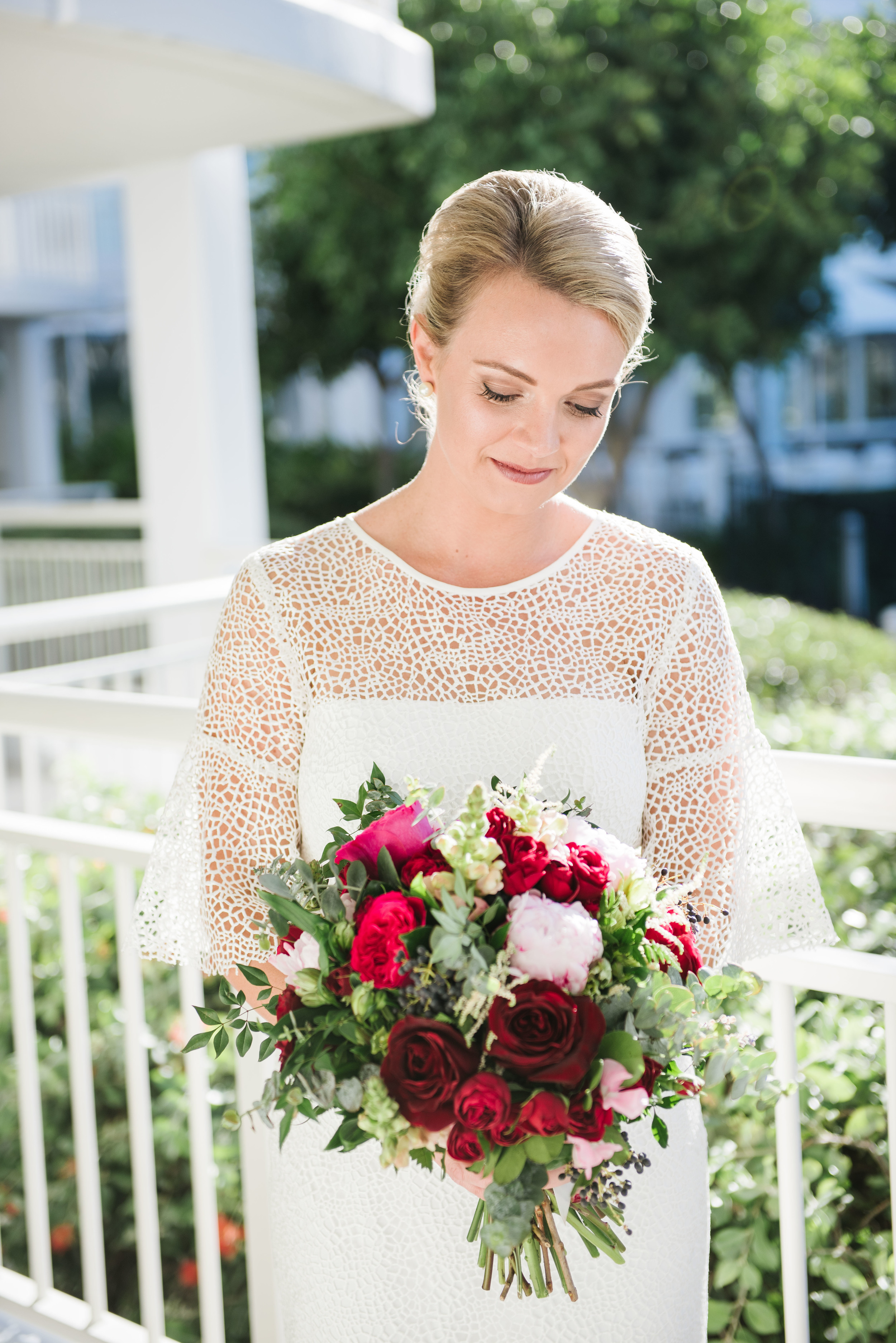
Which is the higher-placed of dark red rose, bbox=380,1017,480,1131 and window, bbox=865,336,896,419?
window, bbox=865,336,896,419

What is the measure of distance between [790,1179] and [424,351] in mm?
1294

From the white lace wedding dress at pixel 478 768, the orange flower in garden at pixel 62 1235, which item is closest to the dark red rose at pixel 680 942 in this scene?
the white lace wedding dress at pixel 478 768

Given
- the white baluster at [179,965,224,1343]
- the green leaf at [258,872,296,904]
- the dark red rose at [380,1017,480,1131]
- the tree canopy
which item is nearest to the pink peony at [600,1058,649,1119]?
the dark red rose at [380,1017,480,1131]

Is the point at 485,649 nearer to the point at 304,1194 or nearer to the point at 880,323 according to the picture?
the point at 304,1194

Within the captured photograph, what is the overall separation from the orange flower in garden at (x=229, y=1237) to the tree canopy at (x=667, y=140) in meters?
10.1

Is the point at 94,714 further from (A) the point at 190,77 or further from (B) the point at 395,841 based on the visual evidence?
(A) the point at 190,77

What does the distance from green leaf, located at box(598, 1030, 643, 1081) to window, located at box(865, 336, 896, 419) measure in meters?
19.5

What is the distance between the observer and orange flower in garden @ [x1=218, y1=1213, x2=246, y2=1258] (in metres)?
3.28

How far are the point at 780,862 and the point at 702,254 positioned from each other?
1255cm

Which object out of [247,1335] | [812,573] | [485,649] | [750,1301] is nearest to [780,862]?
[485,649]

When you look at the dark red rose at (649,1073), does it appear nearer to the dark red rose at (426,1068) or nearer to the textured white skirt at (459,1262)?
the dark red rose at (426,1068)

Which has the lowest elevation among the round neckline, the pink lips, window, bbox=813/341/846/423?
the round neckline

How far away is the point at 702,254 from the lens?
1329 centimetres

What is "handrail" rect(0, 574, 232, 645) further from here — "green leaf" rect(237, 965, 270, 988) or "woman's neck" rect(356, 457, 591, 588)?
"green leaf" rect(237, 965, 270, 988)
